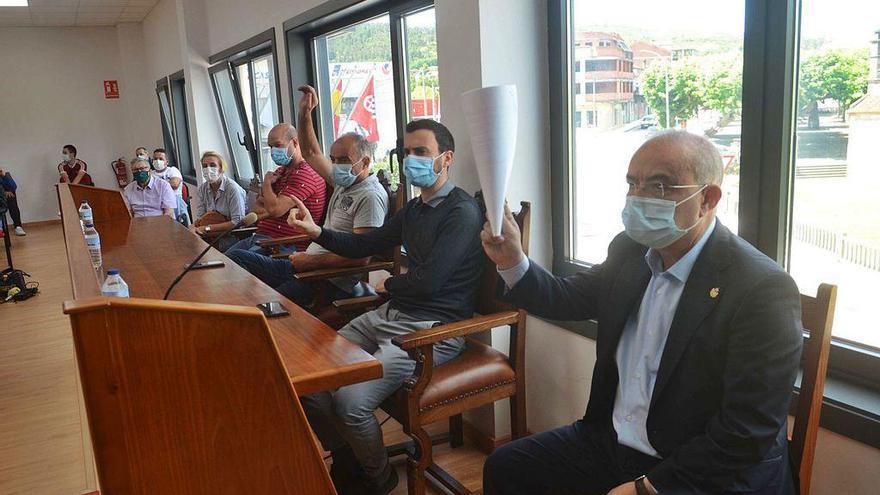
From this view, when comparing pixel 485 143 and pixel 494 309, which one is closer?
pixel 485 143

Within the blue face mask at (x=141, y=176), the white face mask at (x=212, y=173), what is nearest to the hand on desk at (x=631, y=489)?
the white face mask at (x=212, y=173)

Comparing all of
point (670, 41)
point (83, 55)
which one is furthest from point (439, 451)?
point (83, 55)

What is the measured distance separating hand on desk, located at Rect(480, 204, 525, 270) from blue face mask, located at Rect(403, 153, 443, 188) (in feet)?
2.61

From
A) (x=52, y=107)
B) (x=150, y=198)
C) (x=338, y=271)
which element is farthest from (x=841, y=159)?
(x=52, y=107)

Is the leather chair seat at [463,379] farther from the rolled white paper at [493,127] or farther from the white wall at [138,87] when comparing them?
the white wall at [138,87]

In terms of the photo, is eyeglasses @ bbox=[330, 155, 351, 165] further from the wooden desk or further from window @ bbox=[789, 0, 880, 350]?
window @ bbox=[789, 0, 880, 350]

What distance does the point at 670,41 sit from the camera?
2127 millimetres

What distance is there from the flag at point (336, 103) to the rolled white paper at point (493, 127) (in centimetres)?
336

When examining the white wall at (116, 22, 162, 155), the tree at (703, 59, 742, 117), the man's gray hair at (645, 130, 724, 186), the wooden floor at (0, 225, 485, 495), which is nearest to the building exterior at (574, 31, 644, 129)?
the tree at (703, 59, 742, 117)

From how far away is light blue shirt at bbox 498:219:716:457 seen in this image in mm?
1531

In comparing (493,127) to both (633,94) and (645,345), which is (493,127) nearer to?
(645,345)

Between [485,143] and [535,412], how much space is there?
63.6 inches

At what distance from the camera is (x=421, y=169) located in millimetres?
2432

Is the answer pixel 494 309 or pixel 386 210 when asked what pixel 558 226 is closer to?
pixel 494 309
